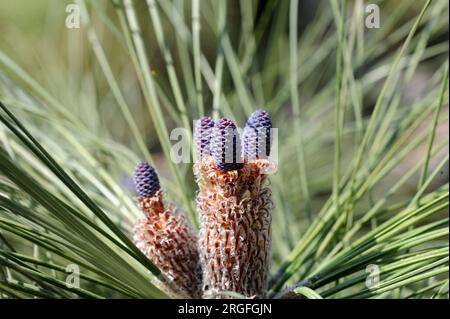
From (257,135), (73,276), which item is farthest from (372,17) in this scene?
(73,276)

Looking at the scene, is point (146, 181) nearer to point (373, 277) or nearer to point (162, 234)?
point (162, 234)

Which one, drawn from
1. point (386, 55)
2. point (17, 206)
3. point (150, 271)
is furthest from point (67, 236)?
point (386, 55)

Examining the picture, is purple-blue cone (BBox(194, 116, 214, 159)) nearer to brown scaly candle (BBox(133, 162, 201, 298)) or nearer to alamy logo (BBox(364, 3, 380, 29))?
brown scaly candle (BBox(133, 162, 201, 298))

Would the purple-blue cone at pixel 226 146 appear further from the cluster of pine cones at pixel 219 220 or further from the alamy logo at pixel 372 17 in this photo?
the alamy logo at pixel 372 17

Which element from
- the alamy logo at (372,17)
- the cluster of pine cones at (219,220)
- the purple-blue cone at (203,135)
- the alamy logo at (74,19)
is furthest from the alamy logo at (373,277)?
the alamy logo at (74,19)

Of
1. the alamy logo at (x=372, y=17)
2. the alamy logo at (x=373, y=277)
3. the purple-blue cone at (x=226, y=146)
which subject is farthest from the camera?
the alamy logo at (x=372, y=17)

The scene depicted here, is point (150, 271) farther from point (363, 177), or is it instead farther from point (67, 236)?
point (363, 177)
